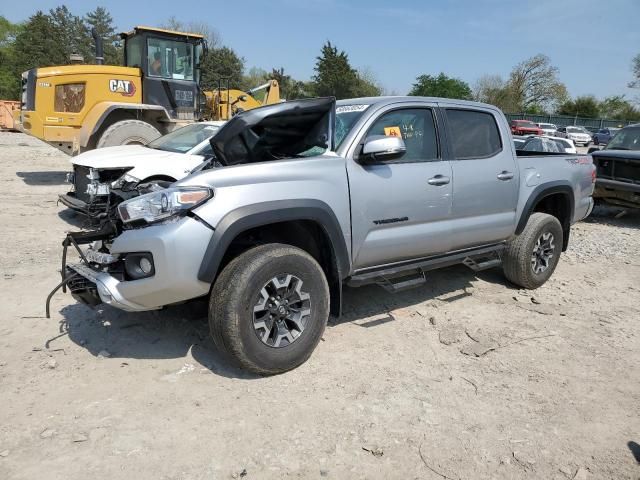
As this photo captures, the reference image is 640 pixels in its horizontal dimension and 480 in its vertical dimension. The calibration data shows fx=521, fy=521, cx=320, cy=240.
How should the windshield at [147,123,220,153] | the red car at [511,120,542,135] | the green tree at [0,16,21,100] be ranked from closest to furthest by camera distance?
1. the windshield at [147,123,220,153]
2. the red car at [511,120,542,135]
3. the green tree at [0,16,21,100]

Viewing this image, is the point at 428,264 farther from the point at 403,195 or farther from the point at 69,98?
the point at 69,98

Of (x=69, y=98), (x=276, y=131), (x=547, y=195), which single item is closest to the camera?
(x=276, y=131)

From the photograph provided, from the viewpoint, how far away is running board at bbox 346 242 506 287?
13.6ft

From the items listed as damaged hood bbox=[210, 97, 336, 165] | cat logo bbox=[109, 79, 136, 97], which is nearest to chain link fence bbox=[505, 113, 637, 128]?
cat logo bbox=[109, 79, 136, 97]

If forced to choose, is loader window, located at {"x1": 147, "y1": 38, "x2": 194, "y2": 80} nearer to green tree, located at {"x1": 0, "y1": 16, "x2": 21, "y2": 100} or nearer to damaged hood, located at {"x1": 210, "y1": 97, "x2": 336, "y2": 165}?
damaged hood, located at {"x1": 210, "y1": 97, "x2": 336, "y2": 165}

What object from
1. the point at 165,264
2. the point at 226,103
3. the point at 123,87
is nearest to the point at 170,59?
the point at 123,87

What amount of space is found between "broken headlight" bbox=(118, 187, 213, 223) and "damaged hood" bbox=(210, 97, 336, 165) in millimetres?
887

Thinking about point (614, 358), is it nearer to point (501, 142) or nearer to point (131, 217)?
point (501, 142)

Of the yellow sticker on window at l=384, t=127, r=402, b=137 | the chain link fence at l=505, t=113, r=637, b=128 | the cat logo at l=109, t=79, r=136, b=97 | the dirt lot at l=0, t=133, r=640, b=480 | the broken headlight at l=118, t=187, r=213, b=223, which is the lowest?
the dirt lot at l=0, t=133, r=640, b=480

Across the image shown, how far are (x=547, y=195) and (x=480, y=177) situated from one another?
130 centimetres

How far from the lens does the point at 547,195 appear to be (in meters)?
5.70

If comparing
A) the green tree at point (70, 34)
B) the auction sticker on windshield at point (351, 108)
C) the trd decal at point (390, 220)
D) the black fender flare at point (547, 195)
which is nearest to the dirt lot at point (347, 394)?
the black fender flare at point (547, 195)

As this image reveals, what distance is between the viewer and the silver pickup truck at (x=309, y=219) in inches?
130

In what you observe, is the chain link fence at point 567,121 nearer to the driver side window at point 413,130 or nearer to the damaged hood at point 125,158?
the damaged hood at point 125,158
